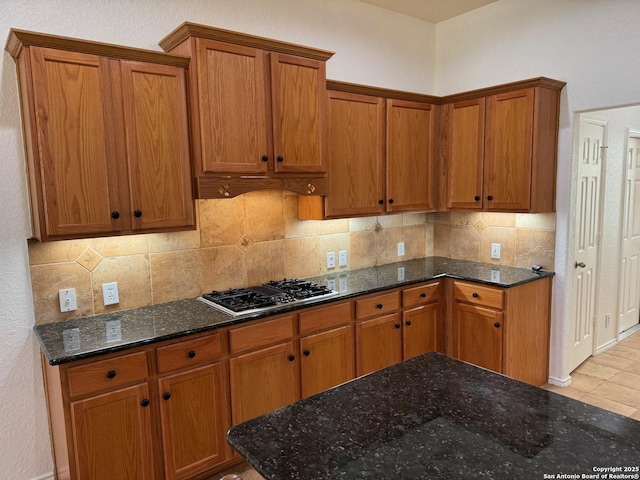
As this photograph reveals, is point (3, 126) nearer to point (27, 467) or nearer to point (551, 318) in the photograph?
point (27, 467)

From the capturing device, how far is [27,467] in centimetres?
247

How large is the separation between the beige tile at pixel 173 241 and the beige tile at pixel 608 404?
3.03 meters

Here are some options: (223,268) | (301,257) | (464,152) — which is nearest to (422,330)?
(301,257)

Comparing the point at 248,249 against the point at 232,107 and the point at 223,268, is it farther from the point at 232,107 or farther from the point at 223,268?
the point at 232,107

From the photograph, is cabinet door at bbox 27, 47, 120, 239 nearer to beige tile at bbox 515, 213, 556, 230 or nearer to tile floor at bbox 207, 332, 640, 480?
beige tile at bbox 515, 213, 556, 230

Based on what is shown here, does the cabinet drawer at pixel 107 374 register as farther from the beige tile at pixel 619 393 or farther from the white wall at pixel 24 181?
the beige tile at pixel 619 393

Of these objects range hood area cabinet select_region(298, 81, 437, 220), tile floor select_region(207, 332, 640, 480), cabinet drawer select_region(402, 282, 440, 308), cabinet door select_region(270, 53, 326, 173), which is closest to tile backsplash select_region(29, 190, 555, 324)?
range hood area cabinet select_region(298, 81, 437, 220)

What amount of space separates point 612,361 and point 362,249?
254cm

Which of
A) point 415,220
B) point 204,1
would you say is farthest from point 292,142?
point 415,220

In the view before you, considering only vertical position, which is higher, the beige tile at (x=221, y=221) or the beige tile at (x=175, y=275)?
the beige tile at (x=221, y=221)

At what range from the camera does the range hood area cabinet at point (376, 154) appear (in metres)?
3.25

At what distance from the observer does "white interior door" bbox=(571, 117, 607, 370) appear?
3.63m

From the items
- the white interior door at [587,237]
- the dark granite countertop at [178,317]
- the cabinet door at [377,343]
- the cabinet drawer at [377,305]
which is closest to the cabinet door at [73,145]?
the dark granite countertop at [178,317]

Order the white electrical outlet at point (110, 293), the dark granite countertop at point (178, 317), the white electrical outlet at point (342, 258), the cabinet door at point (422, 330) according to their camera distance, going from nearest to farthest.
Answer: the dark granite countertop at point (178, 317), the white electrical outlet at point (110, 293), the cabinet door at point (422, 330), the white electrical outlet at point (342, 258)
